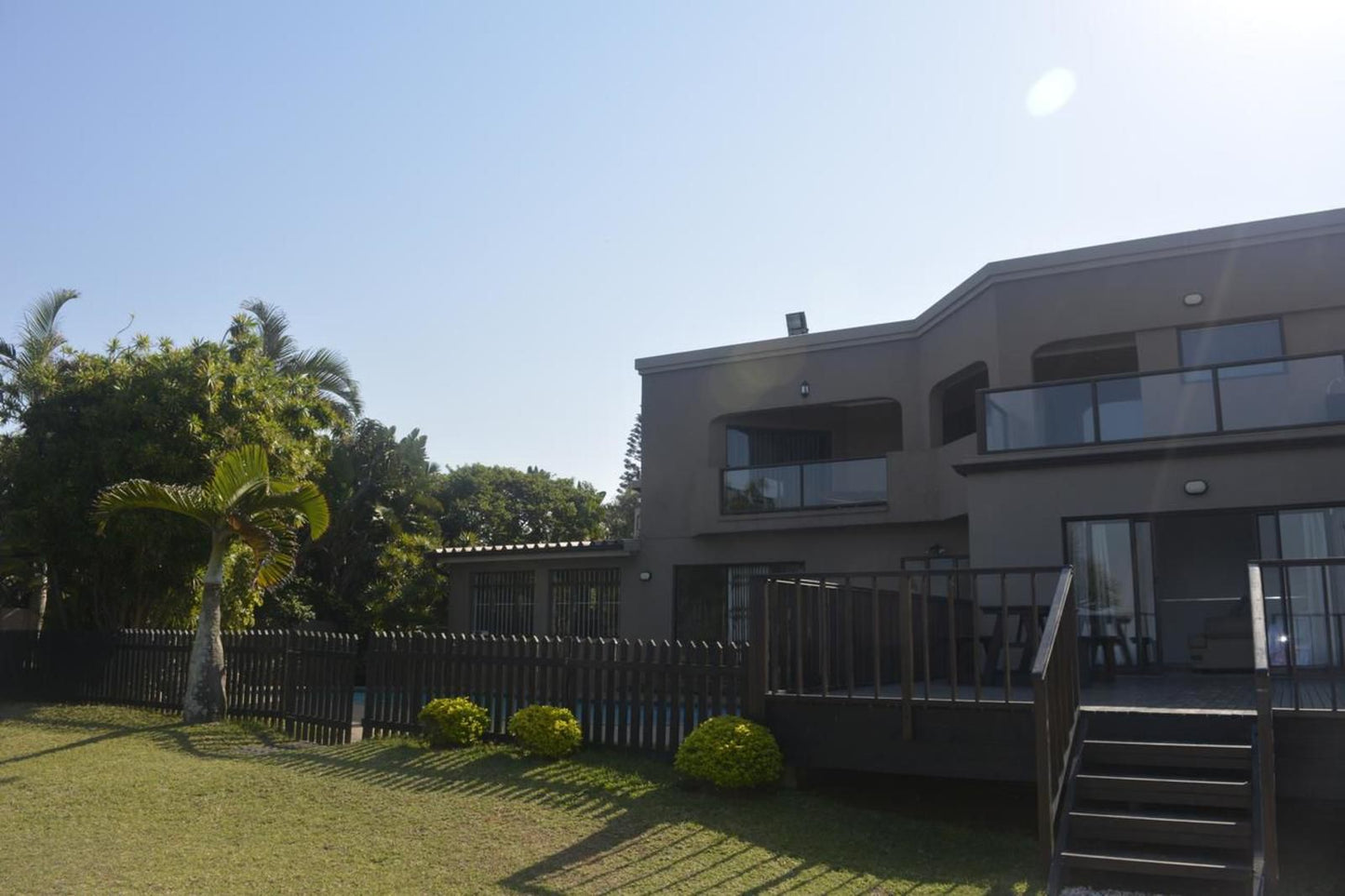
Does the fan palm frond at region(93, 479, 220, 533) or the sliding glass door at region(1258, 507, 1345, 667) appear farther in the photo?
the fan palm frond at region(93, 479, 220, 533)

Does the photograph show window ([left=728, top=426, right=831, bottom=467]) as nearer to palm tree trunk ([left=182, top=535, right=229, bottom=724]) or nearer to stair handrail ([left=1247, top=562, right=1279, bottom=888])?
palm tree trunk ([left=182, top=535, right=229, bottom=724])

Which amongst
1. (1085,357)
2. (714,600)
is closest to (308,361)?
(714,600)

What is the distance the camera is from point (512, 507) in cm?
3675

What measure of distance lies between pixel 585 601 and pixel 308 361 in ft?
41.0

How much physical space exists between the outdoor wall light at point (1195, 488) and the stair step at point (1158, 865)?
22.7ft

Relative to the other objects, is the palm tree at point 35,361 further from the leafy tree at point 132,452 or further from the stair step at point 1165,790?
the stair step at point 1165,790

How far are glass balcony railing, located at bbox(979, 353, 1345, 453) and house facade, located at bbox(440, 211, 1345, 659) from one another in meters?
0.02

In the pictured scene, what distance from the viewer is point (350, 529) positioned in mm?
28625

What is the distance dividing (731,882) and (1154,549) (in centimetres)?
796

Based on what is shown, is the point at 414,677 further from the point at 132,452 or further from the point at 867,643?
the point at 132,452

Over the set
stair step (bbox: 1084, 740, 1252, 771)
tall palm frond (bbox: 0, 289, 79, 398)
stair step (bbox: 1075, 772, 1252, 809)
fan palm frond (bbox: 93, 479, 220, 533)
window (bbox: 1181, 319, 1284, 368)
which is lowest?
stair step (bbox: 1075, 772, 1252, 809)

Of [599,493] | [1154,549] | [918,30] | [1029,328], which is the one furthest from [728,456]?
[599,493]

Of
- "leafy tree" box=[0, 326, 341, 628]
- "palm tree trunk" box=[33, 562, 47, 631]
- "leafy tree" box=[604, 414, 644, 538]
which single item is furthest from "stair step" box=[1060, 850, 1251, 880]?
"leafy tree" box=[604, 414, 644, 538]

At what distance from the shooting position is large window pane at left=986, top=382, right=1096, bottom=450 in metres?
13.7
